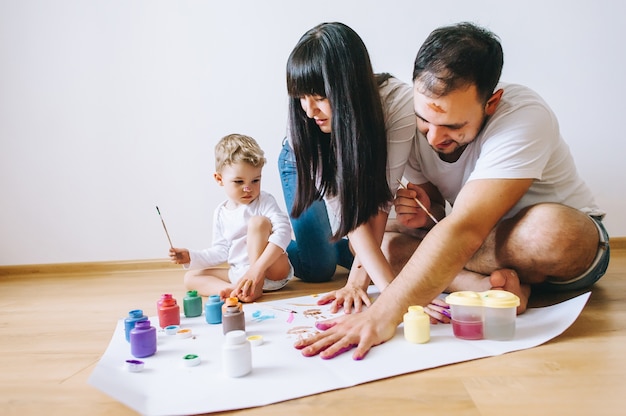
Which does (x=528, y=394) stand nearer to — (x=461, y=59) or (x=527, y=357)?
(x=527, y=357)

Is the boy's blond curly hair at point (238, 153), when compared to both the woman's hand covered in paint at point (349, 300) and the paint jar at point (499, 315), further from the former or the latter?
the paint jar at point (499, 315)

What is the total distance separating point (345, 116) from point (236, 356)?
53 cm

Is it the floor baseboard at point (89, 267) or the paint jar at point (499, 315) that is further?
the floor baseboard at point (89, 267)

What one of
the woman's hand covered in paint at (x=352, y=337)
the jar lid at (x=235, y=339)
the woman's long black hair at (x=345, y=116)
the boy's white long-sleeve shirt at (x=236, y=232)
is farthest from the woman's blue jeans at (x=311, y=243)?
the jar lid at (x=235, y=339)

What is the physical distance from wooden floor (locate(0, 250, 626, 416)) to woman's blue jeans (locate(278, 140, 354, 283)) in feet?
1.99

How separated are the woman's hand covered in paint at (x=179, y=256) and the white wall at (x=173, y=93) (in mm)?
537

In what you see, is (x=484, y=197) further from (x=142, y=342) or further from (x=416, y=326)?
(x=142, y=342)

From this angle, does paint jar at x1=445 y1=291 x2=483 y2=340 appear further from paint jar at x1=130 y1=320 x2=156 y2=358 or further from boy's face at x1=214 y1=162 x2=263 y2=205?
boy's face at x1=214 y1=162 x2=263 y2=205

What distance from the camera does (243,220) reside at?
1547 millimetres

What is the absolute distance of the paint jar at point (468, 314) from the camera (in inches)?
34.5

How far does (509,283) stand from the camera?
1050 mm

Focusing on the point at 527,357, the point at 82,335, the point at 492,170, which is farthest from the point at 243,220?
the point at 527,357

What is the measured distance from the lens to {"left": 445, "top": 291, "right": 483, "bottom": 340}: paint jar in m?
0.88

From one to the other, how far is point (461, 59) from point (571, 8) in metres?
→ 1.22
